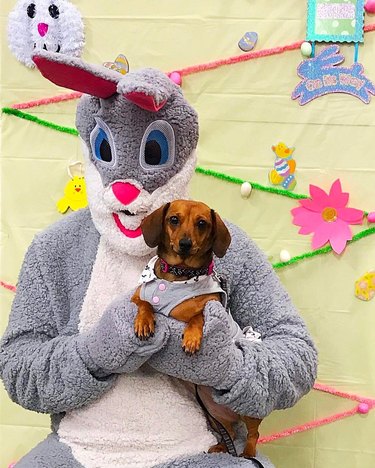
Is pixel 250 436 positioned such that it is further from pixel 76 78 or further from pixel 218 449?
pixel 76 78

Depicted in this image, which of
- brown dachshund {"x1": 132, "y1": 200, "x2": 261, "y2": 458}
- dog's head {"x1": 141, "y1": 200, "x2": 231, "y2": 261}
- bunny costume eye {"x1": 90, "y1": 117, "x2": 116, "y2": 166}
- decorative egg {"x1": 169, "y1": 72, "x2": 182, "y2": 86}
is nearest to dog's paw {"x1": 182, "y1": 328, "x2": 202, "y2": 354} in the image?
brown dachshund {"x1": 132, "y1": 200, "x2": 261, "y2": 458}

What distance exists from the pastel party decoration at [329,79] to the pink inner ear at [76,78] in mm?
501

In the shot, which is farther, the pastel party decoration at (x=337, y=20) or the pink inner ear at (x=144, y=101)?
the pastel party decoration at (x=337, y=20)

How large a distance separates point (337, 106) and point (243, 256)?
411 millimetres

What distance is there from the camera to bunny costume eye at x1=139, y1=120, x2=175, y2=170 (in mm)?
1196

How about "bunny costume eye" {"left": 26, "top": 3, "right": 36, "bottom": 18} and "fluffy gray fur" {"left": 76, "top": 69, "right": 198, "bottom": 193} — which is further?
"bunny costume eye" {"left": 26, "top": 3, "right": 36, "bottom": 18}

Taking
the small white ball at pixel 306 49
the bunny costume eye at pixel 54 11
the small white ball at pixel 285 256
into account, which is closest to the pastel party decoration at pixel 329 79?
the small white ball at pixel 306 49

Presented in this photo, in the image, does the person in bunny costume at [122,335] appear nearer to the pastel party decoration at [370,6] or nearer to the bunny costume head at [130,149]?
the bunny costume head at [130,149]

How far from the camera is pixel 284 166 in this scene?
154 centimetres

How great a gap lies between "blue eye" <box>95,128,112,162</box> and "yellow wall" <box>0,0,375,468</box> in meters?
0.38

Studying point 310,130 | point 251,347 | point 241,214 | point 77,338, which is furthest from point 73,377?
point 310,130

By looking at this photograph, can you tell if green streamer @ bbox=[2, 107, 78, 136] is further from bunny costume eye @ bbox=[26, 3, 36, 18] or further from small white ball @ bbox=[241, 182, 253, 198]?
small white ball @ bbox=[241, 182, 253, 198]

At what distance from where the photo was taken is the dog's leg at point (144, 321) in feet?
3.62

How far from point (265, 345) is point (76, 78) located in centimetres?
55
